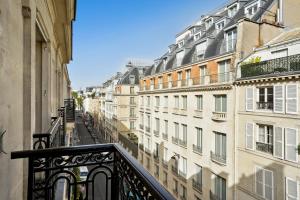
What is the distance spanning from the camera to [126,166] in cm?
216

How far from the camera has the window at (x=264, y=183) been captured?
11.5 m

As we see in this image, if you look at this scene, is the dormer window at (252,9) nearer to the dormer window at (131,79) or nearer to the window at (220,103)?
the window at (220,103)

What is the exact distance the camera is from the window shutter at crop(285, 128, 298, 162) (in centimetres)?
1051

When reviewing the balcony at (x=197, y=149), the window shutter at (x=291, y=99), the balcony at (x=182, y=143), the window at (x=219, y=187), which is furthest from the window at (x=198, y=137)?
the window shutter at (x=291, y=99)

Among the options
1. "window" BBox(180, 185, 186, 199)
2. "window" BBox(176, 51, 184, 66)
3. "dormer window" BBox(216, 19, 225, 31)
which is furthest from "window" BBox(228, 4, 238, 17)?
"window" BBox(180, 185, 186, 199)

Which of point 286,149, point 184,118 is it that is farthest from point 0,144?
point 184,118

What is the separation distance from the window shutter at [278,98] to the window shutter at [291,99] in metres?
0.31

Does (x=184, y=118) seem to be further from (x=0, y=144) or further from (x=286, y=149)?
(x=0, y=144)

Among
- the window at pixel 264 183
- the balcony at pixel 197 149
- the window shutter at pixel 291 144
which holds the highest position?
the window shutter at pixel 291 144

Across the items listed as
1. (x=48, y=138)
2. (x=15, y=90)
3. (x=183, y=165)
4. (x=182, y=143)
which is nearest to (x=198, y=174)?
(x=183, y=165)

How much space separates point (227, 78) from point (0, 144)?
1481cm

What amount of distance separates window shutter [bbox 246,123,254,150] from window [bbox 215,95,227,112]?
2.30 meters

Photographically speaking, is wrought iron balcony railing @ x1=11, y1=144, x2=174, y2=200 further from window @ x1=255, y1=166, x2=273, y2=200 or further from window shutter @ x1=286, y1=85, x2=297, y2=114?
window @ x1=255, y1=166, x2=273, y2=200

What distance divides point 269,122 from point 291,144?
5.27ft
